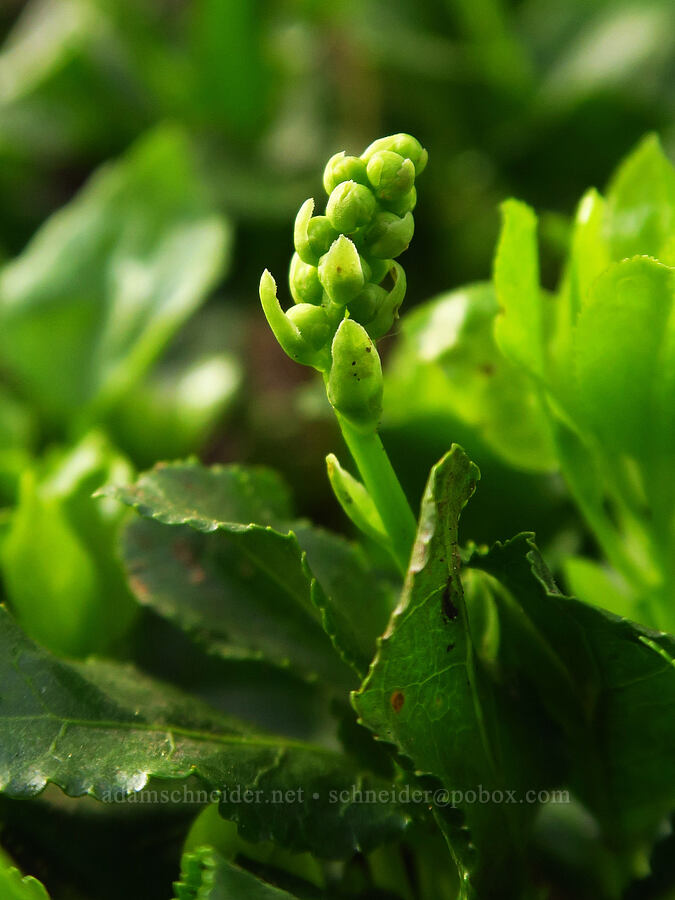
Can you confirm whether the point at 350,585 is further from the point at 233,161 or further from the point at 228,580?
the point at 233,161

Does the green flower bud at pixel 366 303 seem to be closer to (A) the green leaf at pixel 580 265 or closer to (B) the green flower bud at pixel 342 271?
(B) the green flower bud at pixel 342 271

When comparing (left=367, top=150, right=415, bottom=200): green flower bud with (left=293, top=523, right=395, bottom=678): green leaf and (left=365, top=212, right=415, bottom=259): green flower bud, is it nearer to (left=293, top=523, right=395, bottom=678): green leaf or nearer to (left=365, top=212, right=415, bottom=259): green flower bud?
(left=365, top=212, right=415, bottom=259): green flower bud

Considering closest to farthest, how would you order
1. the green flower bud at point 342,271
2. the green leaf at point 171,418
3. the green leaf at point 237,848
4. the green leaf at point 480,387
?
the green flower bud at point 342,271 → the green leaf at point 237,848 → the green leaf at point 480,387 → the green leaf at point 171,418

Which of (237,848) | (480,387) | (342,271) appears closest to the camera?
(342,271)

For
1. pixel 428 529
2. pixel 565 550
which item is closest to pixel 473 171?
pixel 565 550

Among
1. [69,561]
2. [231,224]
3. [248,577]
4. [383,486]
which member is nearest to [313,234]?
[383,486]

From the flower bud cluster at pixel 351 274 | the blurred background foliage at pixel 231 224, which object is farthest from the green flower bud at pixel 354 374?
the blurred background foliage at pixel 231 224

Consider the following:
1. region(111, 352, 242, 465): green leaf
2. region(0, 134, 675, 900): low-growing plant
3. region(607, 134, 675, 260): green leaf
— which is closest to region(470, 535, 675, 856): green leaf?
region(0, 134, 675, 900): low-growing plant
